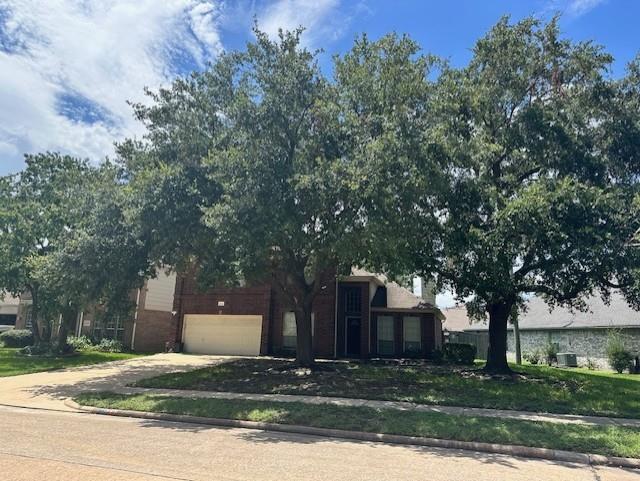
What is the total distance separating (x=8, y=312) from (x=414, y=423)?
154ft

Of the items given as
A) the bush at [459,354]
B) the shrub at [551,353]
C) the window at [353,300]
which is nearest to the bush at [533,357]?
the shrub at [551,353]

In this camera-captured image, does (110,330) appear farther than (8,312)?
No

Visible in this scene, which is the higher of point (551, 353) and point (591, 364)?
point (551, 353)

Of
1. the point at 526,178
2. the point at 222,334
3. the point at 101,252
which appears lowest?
the point at 222,334

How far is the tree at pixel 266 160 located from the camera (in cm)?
1384

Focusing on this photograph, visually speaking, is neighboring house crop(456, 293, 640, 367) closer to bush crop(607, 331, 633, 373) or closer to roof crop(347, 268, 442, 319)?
bush crop(607, 331, 633, 373)

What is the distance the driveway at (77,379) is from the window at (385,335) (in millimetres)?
9319

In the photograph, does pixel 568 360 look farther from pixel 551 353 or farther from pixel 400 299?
pixel 400 299

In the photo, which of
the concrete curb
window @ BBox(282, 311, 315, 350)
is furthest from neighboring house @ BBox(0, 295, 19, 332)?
the concrete curb

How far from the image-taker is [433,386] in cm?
1620

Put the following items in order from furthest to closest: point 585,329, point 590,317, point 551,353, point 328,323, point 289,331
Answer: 1. point 551,353
2. point 590,317
3. point 585,329
4. point 289,331
5. point 328,323

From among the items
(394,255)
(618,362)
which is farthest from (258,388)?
(618,362)

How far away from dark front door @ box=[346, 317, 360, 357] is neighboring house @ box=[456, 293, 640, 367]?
399 inches

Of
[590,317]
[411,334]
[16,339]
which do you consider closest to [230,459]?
[411,334]
